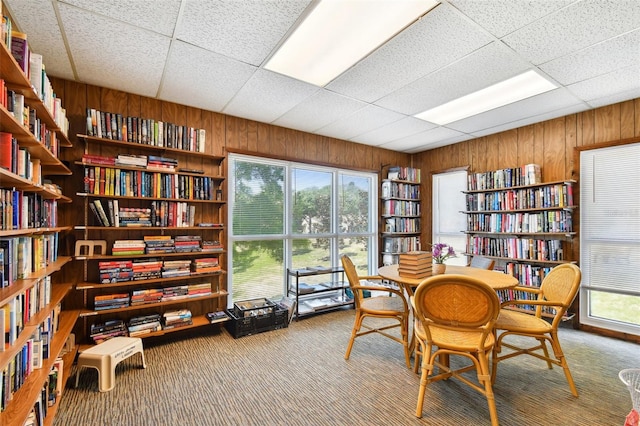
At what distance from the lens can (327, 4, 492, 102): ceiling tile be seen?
197 centimetres

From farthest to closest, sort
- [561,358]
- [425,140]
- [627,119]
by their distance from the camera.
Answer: [425,140] < [627,119] < [561,358]

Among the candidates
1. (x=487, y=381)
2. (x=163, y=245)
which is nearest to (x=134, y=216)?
(x=163, y=245)

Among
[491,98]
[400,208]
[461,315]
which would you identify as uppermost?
[491,98]

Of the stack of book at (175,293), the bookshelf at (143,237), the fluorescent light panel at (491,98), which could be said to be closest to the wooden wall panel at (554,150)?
the fluorescent light panel at (491,98)

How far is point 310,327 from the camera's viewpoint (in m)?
3.53

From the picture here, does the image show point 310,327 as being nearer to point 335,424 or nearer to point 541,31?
point 335,424

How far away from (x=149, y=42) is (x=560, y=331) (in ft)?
16.6

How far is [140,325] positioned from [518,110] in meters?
4.73

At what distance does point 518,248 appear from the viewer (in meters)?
3.86

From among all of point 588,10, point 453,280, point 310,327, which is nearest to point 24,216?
point 453,280

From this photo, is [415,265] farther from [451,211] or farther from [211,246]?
[451,211]

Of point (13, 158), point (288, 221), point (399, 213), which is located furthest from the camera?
point (399, 213)

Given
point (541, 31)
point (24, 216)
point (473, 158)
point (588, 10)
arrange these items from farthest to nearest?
point (473, 158) < point (541, 31) < point (588, 10) < point (24, 216)

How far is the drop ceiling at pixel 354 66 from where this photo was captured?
6.07 ft
